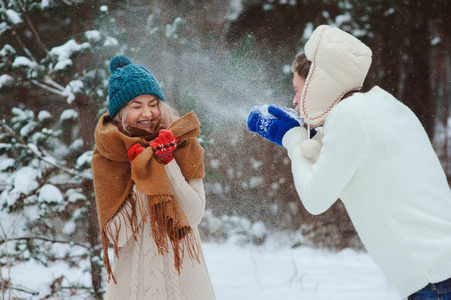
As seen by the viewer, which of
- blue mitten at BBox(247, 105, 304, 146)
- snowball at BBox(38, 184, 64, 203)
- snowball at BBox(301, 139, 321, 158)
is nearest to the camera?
snowball at BBox(301, 139, 321, 158)

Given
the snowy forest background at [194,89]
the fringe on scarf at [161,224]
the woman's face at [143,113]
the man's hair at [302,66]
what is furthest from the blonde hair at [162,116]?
the snowy forest background at [194,89]

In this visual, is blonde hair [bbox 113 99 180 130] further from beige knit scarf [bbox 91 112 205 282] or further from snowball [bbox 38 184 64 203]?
snowball [bbox 38 184 64 203]

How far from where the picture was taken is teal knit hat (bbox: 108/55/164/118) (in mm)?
1797

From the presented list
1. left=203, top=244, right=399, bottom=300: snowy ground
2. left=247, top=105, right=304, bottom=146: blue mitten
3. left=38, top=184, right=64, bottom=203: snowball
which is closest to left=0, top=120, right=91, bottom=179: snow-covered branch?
left=38, top=184, right=64, bottom=203: snowball

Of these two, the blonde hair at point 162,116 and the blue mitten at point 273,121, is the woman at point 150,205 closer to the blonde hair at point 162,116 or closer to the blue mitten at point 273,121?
the blonde hair at point 162,116

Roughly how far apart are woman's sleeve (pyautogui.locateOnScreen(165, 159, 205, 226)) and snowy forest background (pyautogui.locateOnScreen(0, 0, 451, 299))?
1718 mm

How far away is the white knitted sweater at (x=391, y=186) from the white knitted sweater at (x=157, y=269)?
625 mm

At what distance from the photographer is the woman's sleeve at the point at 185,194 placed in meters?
1.66

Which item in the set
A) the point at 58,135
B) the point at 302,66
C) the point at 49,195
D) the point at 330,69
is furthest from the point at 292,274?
the point at 330,69

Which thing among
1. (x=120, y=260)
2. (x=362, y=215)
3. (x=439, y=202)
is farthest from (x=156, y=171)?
(x=439, y=202)

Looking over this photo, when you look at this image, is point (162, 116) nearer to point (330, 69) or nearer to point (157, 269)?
point (157, 269)

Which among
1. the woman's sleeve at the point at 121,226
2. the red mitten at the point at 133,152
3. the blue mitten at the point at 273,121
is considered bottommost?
the woman's sleeve at the point at 121,226

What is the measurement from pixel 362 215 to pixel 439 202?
0.64 feet

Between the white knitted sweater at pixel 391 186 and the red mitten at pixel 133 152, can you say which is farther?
the red mitten at pixel 133 152
